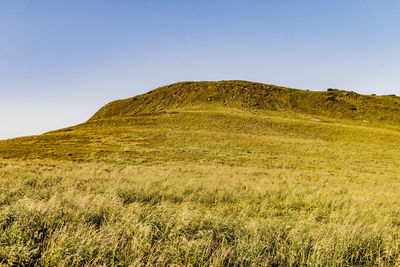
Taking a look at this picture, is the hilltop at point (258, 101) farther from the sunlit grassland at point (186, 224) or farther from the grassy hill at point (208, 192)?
the sunlit grassland at point (186, 224)

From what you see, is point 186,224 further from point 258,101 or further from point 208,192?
point 258,101

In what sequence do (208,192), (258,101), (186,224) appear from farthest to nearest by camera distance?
1. (258,101)
2. (208,192)
3. (186,224)

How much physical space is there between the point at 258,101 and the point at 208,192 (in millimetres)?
79551

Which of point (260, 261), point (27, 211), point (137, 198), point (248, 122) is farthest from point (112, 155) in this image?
point (248, 122)

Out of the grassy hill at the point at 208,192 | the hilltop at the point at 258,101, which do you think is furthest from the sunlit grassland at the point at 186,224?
the hilltop at the point at 258,101

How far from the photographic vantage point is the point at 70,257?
2.57 m

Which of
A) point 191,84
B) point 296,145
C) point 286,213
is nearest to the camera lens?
point 286,213

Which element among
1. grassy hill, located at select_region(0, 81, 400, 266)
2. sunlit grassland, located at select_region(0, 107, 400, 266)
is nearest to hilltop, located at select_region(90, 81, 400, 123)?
grassy hill, located at select_region(0, 81, 400, 266)

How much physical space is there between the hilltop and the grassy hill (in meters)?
1.06

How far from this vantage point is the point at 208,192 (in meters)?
7.70

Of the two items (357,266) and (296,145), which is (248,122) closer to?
(296,145)

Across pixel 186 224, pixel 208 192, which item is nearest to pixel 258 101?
pixel 208 192

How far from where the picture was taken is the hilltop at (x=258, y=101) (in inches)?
2955

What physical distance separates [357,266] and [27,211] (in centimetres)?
550
